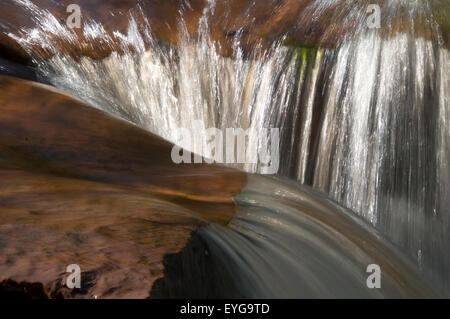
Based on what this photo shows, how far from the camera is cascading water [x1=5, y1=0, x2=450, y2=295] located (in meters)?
3.35

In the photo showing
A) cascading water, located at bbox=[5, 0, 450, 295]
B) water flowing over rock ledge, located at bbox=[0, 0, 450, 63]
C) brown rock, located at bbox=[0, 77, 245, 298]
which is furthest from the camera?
water flowing over rock ledge, located at bbox=[0, 0, 450, 63]

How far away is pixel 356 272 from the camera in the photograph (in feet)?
6.61

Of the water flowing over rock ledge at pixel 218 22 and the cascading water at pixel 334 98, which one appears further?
the water flowing over rock ledge at pixel 218 22

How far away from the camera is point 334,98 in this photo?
3.70m

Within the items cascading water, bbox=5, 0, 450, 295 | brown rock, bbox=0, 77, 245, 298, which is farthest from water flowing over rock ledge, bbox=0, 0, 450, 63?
brown rock, bbox=0, 77, 245, 298

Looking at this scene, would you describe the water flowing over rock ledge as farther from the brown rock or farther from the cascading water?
the brown rock

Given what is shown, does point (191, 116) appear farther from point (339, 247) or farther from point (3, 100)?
point (339, 247)

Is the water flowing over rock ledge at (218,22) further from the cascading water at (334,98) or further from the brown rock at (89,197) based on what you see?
the brown rock at (89,197)

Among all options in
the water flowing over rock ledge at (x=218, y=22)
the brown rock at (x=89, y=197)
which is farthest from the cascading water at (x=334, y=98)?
the brown rock at (x=89, y=197)

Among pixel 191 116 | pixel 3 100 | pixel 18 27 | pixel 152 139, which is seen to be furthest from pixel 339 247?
pixel 18 27

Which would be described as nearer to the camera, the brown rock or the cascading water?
the brown rock

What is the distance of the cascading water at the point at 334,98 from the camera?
3346 millimetres

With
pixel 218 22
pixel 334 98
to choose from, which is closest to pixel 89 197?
pixel 334 98
